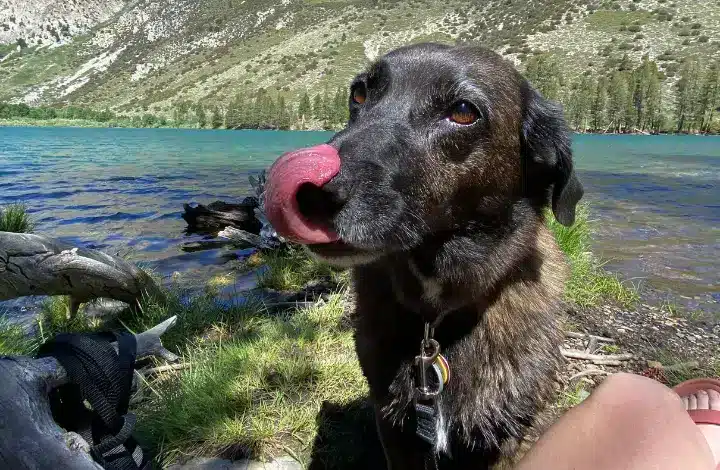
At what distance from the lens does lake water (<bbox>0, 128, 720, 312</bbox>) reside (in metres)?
7.13

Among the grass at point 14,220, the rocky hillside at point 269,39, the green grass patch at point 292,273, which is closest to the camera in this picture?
the green grass patch at point 292,273

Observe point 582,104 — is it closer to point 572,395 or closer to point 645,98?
point 645,98

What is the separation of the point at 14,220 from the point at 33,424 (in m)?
7.94

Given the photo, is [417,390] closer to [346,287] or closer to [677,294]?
[346,287]

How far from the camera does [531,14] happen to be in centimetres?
7556

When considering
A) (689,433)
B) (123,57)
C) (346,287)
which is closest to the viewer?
(689,433)

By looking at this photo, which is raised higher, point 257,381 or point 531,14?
point 531,14

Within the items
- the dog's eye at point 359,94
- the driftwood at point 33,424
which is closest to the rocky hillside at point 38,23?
the dog's eye at point 359,94

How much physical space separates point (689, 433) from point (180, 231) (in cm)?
958

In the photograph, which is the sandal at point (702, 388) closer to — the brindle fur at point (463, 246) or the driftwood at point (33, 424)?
the brindle fur at point (463, 246)

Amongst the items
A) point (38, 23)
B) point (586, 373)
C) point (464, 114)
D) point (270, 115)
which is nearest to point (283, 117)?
point (270, 115)

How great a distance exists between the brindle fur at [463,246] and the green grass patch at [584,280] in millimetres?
2218

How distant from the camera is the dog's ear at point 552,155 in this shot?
2.35 meters

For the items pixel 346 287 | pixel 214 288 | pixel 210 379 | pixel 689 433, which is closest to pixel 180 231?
pixel 214 288
